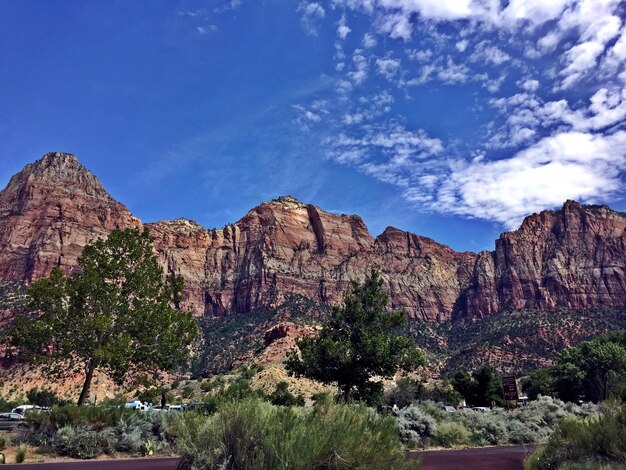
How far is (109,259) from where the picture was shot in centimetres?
2519

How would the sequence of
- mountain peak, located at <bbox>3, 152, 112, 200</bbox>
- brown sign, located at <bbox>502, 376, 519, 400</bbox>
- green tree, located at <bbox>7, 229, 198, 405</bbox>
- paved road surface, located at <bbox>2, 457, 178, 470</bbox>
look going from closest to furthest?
paved road surface, located at <bbox>2, 457, 178, 470</bbox>, green tree, located at <bbox>7, 229, 198, 405</bbox>, brown sign, located at <bbox>502, 376, 519, 400</bbox>, mountain peak, located at <bbox>3, 152, 112, 200</bbox>

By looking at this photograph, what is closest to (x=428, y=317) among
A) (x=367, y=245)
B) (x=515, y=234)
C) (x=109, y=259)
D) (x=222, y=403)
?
(x=367, y=245)

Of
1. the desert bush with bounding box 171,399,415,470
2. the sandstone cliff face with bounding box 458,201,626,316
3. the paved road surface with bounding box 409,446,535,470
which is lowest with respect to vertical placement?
the paved road surface with bounding box 409,446,535,470

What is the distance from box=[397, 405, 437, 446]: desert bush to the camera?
22844 mm

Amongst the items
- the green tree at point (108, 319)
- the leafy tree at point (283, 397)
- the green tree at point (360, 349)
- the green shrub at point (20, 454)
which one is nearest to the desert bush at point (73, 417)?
the green shrub at point (20, 454)

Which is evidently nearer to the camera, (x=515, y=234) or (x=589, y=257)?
(x=589, y=257)

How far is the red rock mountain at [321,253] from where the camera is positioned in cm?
12456

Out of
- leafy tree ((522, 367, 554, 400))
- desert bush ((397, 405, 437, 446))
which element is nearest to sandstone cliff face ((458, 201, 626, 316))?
leafy tree ((522, 367, 554, 400))

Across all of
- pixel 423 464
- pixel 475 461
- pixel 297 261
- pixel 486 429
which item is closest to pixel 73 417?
pixel 423 464

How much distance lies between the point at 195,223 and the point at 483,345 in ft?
343

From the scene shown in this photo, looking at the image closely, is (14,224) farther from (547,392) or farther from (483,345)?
(547,392)

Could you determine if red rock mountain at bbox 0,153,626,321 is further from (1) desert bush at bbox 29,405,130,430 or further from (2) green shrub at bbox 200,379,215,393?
(1) desert bush at bbox 29,405,130,430

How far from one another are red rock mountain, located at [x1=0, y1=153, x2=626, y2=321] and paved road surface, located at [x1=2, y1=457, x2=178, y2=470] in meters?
111

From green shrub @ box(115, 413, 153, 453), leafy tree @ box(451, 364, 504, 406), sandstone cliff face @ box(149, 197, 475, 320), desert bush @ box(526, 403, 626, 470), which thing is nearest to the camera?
desert bush @ box(526, 403, 626, 470)
